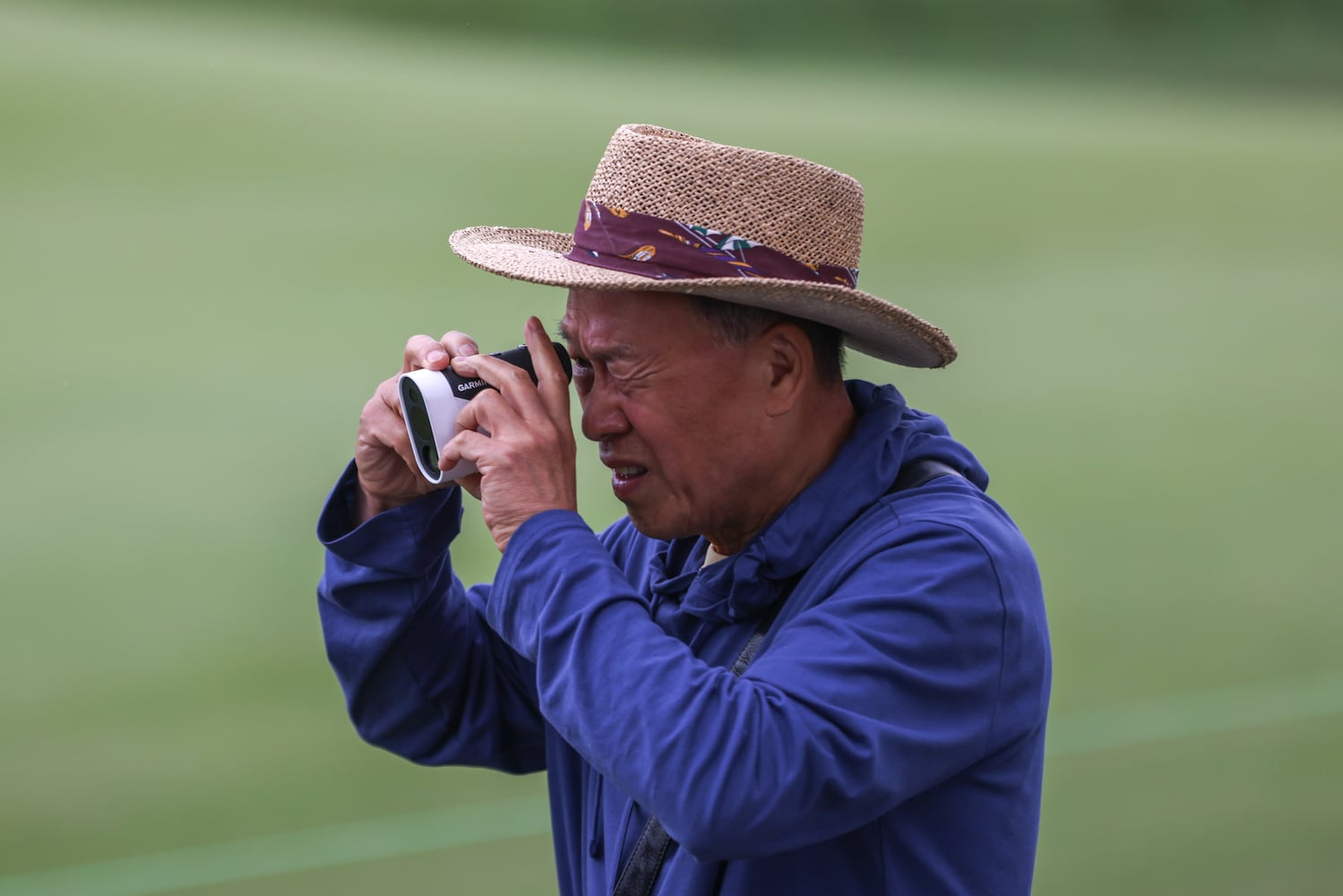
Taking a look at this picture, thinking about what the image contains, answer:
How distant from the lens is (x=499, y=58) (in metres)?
3.56

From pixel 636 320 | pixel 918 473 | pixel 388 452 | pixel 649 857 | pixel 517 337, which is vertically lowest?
pixel 517 337

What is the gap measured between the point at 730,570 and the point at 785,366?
0.21 m

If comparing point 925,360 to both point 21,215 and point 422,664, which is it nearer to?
point 422,664

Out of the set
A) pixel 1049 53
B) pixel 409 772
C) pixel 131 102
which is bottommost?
pixel 409 772

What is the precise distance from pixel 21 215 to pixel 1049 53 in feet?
12.0

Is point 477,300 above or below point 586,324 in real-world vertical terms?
below

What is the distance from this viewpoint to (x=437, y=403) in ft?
3.97

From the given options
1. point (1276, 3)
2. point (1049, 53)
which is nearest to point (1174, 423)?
point (1049, 53)

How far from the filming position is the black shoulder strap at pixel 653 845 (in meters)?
1.15

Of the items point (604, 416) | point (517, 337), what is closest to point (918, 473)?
point (604, 416)

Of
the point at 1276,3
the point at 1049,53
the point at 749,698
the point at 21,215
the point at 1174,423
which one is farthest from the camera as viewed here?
the point at 1276,3

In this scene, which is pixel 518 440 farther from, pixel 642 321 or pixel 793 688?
pixel 793 688

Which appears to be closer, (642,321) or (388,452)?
(642,321)

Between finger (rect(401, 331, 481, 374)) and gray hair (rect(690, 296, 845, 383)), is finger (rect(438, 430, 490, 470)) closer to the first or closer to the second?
finger (rect(401, 331, 481, 374))
